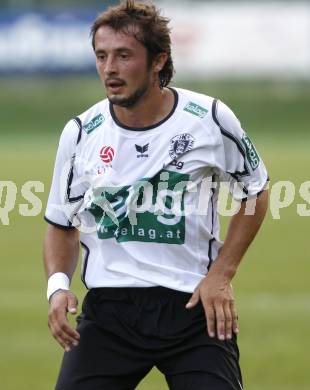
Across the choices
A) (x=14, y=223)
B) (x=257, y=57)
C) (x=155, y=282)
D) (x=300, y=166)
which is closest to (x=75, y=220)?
(x=155, y=282)

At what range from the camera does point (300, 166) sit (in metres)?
22.6

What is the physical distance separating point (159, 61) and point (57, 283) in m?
1.17

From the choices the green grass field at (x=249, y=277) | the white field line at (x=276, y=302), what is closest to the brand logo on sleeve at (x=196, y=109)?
the green grass field at (x=249, y=277)

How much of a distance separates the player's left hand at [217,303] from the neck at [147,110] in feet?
2.61

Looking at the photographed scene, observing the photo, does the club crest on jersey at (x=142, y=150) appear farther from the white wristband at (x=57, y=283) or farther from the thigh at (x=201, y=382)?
the thigh at (x=201, y=382)

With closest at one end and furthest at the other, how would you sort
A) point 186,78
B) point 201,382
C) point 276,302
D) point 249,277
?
point 201,382 → point 276,302 → point 249,277 → point 186,78

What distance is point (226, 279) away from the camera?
231 inches

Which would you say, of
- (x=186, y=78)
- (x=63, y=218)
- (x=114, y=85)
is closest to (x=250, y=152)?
(x=114, y=85)

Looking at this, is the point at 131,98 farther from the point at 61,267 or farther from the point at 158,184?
the point at 61,267

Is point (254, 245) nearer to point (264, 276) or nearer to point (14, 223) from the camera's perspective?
point (264, 276)

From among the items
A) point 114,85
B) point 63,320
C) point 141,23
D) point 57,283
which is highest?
point 141,23

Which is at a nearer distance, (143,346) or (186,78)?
(143,346)

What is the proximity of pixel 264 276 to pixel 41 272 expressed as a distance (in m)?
2.47

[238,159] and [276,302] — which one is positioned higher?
[238,159]
